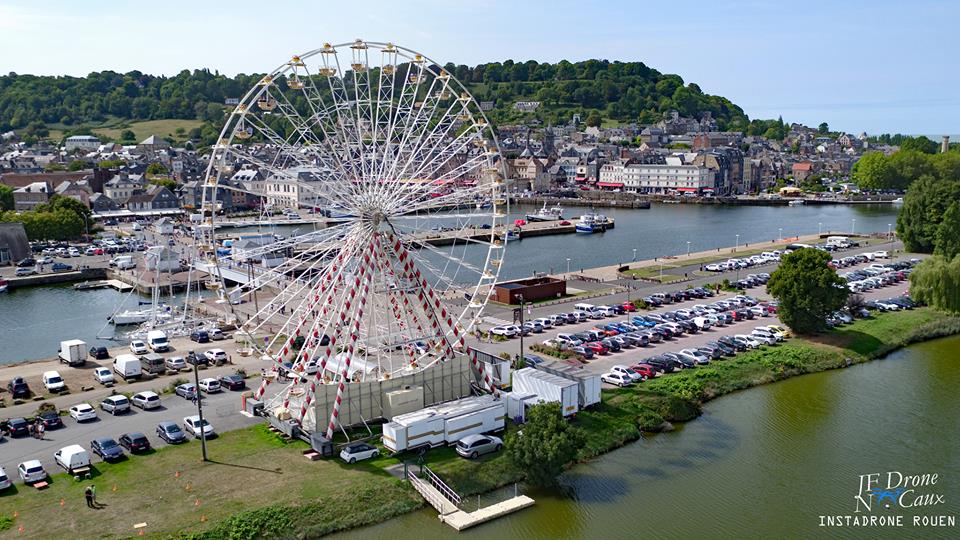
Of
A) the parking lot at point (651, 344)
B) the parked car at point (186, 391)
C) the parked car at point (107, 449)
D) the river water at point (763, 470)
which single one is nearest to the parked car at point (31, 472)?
the parked car at point (107, 449)

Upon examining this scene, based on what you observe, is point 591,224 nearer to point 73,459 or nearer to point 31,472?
point 73,459

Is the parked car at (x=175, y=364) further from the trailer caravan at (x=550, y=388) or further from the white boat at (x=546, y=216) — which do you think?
the white boat at (x=546, y=216)

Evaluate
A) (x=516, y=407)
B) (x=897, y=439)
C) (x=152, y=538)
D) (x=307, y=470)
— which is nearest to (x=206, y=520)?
(x=152, y=538)

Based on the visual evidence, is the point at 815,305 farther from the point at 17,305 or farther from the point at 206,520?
the point at 17,305

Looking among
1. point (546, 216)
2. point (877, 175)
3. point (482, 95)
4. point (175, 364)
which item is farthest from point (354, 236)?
point (482, 95)

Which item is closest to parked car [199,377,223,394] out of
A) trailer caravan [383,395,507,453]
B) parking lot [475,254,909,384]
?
trailer caravan [383,395,507,453]

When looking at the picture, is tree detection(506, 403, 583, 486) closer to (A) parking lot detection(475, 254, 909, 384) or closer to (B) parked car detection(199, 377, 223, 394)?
(A) parking lot detection(475, 254, 909, 384)

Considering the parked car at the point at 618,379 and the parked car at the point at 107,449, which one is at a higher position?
the parked car at the point at 618,379
